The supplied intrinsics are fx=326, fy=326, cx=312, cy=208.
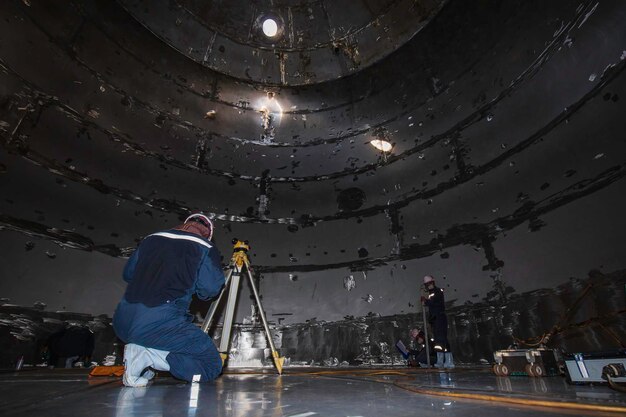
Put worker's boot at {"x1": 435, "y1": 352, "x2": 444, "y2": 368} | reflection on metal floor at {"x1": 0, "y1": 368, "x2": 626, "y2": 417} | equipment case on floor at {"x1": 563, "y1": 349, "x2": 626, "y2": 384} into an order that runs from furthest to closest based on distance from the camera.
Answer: worker's boot at {"x1": 435, "y1": 352, "x2": 444, "y2": 368} < equipment case on floor at {"x1": 563, "y1": 349, "x2": 626, "y2": 384} < reflection on metal floor at {"x1": 0, "y1": 368, "x2": 626, "y2": 417}

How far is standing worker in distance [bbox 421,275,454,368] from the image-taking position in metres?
3.19

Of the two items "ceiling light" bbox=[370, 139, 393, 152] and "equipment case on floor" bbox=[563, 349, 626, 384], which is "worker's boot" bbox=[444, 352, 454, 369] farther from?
"ceiling light" bbox=[370, 139, 393, 152]

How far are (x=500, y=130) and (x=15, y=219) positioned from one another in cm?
480

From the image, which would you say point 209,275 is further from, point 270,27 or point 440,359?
point 270,27

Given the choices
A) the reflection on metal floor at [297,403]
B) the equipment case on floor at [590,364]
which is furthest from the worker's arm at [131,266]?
the equipment case on floor at [590,364]

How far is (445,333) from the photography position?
10.7ft

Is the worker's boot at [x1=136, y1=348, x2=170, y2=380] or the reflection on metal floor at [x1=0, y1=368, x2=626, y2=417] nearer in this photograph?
the reflection on metal floor at [x1=0, y1=368, x2=626, y2=417]

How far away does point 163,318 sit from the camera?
5.61 feet

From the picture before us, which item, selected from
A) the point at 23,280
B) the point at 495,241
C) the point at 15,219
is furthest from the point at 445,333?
the point at 15,219

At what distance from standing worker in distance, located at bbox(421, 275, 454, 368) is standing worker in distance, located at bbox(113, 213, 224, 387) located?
2.27 m

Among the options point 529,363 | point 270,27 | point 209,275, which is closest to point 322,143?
point 270,27

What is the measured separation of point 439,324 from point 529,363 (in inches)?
52.2

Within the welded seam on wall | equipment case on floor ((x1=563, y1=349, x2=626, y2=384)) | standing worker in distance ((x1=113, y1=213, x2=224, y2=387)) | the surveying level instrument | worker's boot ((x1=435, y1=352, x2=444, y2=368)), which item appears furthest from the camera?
worker's boot ((x1=435, y1=352, x2=444, y2=368))

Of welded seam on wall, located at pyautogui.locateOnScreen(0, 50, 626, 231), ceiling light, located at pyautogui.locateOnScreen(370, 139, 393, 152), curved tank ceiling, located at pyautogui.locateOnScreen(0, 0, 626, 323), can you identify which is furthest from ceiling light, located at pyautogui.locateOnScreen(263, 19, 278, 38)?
welded seam on wall, located at pyautogui.locateOnScreen(0, 50, 626, 231)
